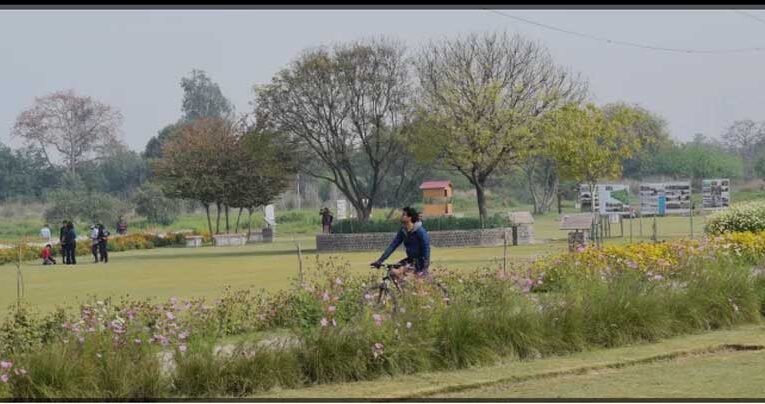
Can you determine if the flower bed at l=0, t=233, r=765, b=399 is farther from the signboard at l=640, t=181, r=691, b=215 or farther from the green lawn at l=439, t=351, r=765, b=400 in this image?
the signboard at l=640, t=181, r=691, b=215

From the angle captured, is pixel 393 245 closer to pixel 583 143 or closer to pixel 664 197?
pixel 583 143

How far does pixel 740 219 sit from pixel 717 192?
27912 millimetres

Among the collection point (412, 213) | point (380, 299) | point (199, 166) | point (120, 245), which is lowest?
point (380, 299)

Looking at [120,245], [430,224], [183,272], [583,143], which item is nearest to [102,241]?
[183,272]

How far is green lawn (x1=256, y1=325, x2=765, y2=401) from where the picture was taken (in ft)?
30.7

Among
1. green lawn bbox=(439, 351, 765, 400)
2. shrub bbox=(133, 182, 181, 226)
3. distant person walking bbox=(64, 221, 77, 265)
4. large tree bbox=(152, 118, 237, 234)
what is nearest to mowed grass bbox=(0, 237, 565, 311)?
distant person walking bbox=(64, 221, 77, 265)

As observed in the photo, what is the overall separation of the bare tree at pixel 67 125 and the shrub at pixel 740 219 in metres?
30.9

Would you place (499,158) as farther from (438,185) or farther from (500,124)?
(438,185)

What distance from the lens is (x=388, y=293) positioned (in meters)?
11.5

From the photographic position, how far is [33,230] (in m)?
59.2

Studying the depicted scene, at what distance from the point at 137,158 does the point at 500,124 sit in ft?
141

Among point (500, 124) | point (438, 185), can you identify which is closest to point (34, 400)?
point (500, 124)

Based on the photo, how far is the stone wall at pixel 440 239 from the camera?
3794cm

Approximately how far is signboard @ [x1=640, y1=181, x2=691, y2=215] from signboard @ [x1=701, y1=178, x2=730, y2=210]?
6.37 ft
